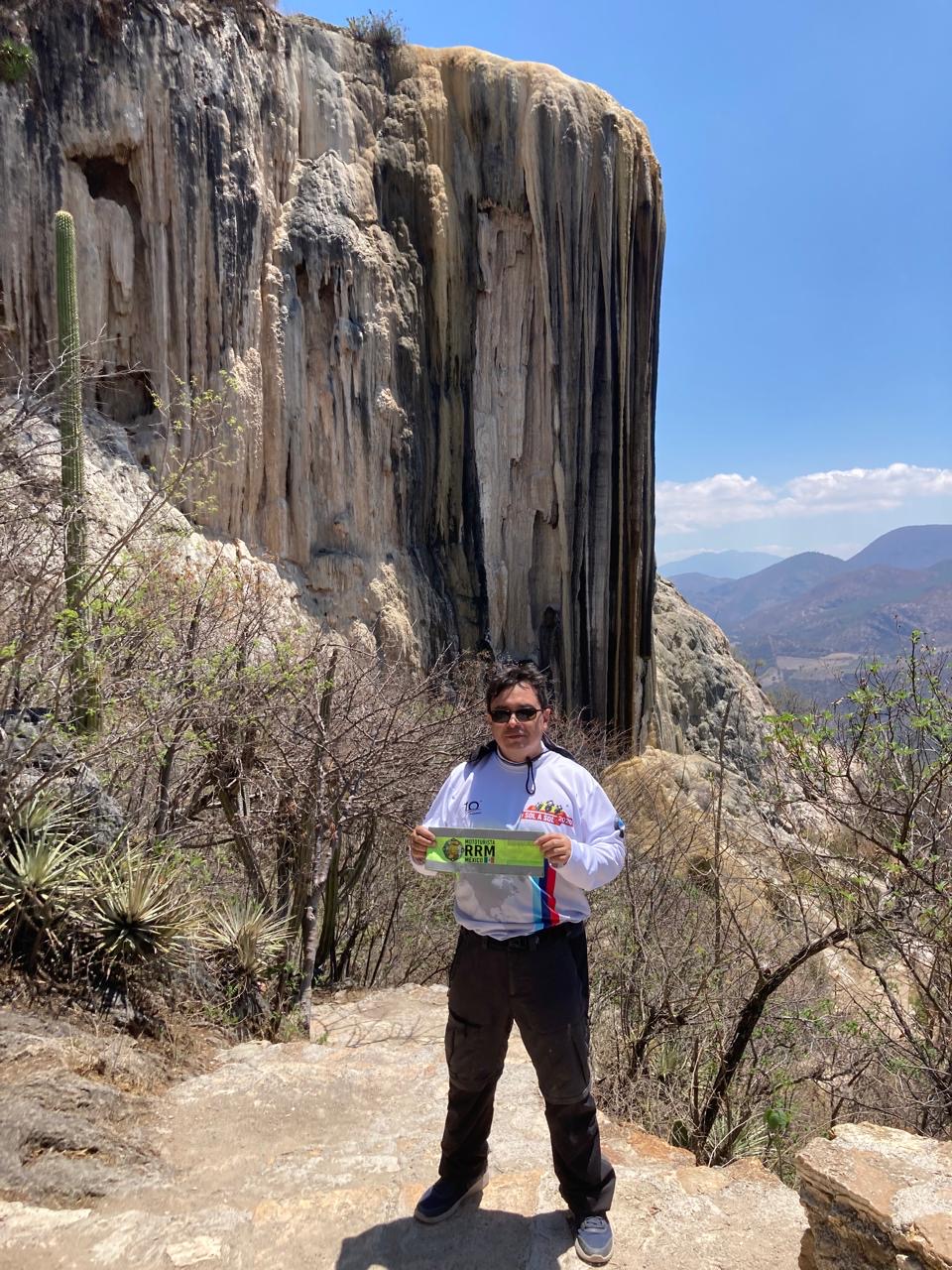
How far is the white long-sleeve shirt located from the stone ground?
1.15 metres

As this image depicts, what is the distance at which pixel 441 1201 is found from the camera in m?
2.95

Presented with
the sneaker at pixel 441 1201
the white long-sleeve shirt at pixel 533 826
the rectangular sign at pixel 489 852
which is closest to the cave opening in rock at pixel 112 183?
the white long-sleeve shirt at pixel 533 826

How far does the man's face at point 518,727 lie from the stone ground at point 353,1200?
1.67 metres

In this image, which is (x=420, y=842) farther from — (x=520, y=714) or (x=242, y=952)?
(x=242, y=952)

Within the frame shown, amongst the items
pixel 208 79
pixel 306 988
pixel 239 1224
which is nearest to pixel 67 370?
pixel 306 988

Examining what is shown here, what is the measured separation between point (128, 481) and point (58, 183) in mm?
4693

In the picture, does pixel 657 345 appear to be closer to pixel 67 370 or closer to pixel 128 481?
pixel 128 481

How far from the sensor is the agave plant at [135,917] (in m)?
4.35

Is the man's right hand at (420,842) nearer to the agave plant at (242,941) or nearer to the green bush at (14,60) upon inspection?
the agave plant at (242,941)

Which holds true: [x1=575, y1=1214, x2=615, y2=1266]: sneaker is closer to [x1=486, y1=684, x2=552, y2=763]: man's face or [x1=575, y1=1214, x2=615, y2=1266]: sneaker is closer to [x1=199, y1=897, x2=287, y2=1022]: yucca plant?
[x1=486, y1=684, x2=552, y2=763]: man's face

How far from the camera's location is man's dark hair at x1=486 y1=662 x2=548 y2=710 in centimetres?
283

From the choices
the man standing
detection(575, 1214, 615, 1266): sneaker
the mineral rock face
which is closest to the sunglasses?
the man standing

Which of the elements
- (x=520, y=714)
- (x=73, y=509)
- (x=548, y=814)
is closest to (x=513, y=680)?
(x=520, y=714)

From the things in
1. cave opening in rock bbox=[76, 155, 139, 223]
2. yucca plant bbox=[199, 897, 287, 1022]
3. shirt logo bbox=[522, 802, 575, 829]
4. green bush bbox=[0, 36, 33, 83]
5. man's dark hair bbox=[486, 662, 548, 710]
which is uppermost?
green bush bbox=[0, 36, 33, 83]
